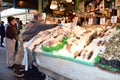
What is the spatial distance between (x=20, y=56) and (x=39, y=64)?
187cm

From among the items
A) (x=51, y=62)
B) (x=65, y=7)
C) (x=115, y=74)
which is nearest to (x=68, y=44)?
(x=51, y=62)

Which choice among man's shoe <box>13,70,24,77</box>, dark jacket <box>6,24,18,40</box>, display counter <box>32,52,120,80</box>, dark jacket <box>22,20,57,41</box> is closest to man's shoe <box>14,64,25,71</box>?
man's shoe <box>13,70,24,77</box>

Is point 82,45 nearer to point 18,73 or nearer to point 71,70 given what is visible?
point 71,70

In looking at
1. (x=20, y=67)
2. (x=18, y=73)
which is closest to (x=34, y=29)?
(x=20, y=67)

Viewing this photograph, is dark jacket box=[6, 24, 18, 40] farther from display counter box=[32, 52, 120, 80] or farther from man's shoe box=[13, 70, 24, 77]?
display counter box=[32, 52, 120, 80]

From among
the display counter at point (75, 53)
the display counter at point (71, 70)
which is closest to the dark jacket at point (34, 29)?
the display counter at point (75, 53)

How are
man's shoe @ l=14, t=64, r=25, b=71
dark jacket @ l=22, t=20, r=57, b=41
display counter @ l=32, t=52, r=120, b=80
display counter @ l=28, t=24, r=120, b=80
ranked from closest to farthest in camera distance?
1. display counter @ l=32, t=52, r=120, b=80
2. display counter @ l=28, t=24, r=120, b=80
3. dark jacket @ l=22, t=20, r=57, b=41
4. man's shoe @ l=14, t=64, r=25, b=71

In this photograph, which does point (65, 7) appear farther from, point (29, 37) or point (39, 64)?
point (39, 64)

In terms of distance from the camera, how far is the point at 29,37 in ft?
21.7

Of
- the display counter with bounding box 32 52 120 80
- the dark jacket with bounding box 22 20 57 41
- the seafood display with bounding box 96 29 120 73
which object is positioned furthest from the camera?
the dark jacket with bounding box 22 20 57 41

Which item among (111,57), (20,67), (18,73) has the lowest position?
(18,73)

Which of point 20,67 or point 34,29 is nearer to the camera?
point 34,29

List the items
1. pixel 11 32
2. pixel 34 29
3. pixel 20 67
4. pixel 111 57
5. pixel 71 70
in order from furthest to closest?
1. pixel 11 32
2. pixel 20 67
3. pixel 34 29
4. pixel 71 70
5. pixel 111 57

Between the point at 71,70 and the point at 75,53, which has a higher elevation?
the point at 75,53
